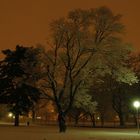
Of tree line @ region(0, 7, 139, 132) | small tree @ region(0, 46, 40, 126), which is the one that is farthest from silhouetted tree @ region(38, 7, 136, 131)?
small tree @ region(0, 46, 40, 126)

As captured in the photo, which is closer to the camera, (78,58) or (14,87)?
(78,58)

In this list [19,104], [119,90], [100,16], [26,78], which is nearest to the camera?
[100,16]

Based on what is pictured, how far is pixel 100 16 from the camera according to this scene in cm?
5284

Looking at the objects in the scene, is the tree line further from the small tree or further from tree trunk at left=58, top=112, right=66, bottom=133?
the small tree

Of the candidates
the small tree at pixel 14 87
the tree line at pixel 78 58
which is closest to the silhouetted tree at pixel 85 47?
the tree line at pixel 78 58

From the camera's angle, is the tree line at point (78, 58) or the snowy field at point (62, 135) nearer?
the snowy field at point (62, 135)

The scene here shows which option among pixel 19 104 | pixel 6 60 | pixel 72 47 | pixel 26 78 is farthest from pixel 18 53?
pixel 72 47

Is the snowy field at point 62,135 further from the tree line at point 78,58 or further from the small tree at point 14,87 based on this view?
the small tree at point 14,87

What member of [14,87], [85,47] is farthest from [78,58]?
[14,87]

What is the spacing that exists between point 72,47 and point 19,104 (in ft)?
89.1

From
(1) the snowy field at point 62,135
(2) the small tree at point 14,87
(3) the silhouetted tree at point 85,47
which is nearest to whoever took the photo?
(1) the snowy field at point 62,135

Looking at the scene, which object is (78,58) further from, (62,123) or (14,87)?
(14,87)

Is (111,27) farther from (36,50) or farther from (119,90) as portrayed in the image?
(119,90)

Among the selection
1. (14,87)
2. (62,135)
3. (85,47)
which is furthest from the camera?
(14,87)
